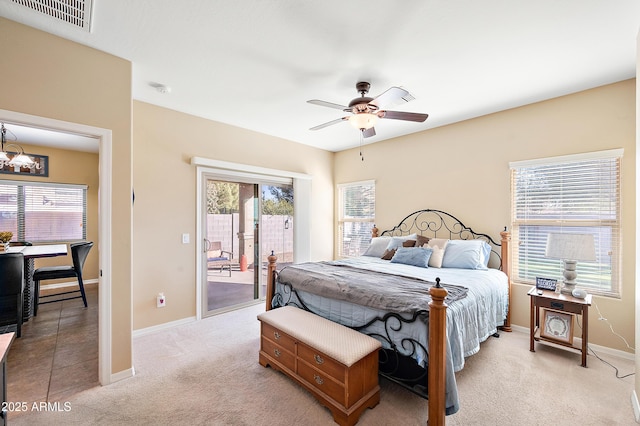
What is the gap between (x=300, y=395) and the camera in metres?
2.20

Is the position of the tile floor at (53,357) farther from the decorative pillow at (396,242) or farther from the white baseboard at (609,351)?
the white baseboard at (609,351)

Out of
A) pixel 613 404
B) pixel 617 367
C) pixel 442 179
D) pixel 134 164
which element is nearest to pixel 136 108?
pixel 134 164

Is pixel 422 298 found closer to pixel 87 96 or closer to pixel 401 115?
pixel 401 115

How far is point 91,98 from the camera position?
234cm

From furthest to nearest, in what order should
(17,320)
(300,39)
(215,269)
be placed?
1. (215,269)
2. (17,320)
3. (300,39)

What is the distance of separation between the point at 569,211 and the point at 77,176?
26.4 feet

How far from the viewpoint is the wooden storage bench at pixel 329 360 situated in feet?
6.21

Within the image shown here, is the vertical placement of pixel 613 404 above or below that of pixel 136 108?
below

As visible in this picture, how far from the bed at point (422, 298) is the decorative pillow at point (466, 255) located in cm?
1

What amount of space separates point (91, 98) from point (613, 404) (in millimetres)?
4786

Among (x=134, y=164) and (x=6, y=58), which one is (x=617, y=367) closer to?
(x=134, y=164)

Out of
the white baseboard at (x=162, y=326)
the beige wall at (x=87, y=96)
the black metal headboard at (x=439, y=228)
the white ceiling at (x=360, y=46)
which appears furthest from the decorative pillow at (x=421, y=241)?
the beige wall at (x=87, y=96)

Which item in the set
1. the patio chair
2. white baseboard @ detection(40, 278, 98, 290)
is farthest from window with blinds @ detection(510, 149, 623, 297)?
white baseboard @ detection(40, 278, 98, 290)

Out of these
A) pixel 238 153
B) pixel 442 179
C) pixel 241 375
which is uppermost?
pixel 238 153
